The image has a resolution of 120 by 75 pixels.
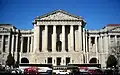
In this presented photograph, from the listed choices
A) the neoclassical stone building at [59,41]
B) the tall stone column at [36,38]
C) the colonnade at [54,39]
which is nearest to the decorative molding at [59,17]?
the neoclassical stone building at [59,41]

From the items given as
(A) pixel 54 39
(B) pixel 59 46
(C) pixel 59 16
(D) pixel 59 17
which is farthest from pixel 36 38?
(C) pixel 59 16

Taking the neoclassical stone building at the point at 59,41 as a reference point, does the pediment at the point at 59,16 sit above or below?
above

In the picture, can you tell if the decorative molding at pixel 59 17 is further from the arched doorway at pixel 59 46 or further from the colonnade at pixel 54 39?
the arched doorway at pixel 59 46

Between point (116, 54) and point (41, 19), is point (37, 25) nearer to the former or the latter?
point (41, 19)

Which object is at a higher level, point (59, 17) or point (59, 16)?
point (59, 16)

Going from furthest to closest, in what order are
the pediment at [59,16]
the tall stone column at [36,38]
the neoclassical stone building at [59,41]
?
the pediment at [59,16]
the tall stone column at [36,38]
the neoclassical stone building at [59,41]

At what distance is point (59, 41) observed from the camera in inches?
3713

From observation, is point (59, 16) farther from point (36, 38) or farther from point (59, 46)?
point (36, 38)

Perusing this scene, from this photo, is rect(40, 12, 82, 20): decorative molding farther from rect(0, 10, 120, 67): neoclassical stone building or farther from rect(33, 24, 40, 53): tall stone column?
rect(33, 24, 40, 53): tall stone column

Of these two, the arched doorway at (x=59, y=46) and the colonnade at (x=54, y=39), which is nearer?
the colonnade at (x=54, y=39)

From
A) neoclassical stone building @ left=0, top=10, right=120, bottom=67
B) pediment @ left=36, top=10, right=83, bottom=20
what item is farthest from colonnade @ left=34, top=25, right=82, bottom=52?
pediment @ left=36, top=10, right=83, bottom=20

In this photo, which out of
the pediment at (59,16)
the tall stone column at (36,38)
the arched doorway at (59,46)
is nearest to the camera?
the tall stone column at (36,38)

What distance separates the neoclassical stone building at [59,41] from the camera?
294 ft

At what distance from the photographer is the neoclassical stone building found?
A: 89.6 meters
